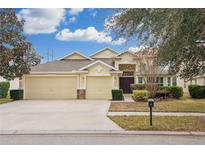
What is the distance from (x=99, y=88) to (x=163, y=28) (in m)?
12.7

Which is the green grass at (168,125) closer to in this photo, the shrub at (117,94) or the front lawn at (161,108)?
the front lawn at (161,108)

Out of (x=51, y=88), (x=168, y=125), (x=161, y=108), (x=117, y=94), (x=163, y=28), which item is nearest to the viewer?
(x=163, y=28)

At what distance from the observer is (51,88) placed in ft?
64.0

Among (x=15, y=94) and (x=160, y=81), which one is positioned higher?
(x=160, y=81)

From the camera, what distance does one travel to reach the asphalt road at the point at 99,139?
6137mm

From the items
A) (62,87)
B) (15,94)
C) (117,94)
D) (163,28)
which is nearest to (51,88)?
(62,87)

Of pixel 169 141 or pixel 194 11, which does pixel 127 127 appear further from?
pixel 194 11

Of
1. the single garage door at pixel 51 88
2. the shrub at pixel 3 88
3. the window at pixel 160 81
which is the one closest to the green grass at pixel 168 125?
the single garage door at pixel 51 88

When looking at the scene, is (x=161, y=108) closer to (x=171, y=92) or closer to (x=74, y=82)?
(x=171, y=92)

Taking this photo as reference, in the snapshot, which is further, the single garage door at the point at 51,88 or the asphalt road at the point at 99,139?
the single garage door at the point at 51,88

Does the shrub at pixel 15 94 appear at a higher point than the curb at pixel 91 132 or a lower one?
higher
